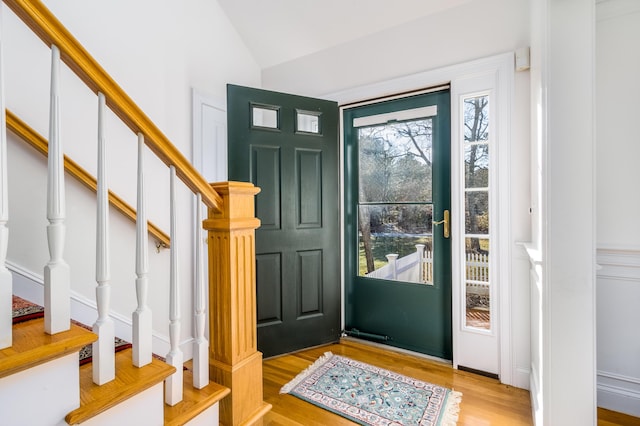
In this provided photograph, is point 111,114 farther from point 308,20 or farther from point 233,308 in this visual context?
point 308,20

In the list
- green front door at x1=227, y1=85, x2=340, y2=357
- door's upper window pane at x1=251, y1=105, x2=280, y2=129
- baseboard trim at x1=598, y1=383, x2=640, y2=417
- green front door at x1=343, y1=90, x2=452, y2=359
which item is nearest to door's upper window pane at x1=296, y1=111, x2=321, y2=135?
green front door at x1=227, y1=85, x2=340, y2=357

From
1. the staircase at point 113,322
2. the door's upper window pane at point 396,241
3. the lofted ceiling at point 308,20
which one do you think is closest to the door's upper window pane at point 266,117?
the lofted ceiling at point 308,20

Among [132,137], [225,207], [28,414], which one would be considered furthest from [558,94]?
[132,137]

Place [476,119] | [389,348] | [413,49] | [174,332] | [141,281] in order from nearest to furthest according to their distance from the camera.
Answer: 1. [141,281]
2. [174,332]
3. [476,119]
4. [413,49]
5. [389,348]

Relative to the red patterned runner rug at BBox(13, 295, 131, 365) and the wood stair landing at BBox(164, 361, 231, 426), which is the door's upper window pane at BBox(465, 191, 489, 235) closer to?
the wood stair landing at BBox(164, 361, 231, 426)

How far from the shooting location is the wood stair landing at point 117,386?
0.77 m

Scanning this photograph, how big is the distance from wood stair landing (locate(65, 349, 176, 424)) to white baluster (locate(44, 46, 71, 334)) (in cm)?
21

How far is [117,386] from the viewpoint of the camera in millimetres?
860

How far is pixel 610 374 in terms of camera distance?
170 centimetres

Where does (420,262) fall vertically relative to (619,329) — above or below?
above

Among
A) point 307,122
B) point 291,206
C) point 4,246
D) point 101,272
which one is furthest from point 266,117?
point 4,246

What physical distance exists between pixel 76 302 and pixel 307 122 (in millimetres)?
1968

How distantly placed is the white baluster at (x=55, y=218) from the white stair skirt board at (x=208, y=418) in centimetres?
57

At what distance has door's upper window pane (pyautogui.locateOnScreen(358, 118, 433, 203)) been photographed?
2.40 metres
